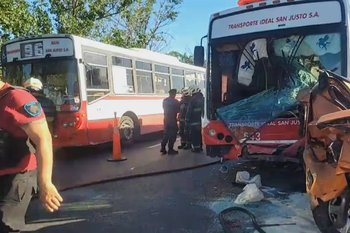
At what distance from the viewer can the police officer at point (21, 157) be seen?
2.63 meters

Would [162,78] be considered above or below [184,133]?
above

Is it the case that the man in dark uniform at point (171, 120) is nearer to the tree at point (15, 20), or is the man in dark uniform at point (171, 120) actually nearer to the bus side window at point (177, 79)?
the bus side window at point (177, 79)

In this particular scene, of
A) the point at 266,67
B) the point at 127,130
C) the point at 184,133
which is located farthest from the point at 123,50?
the point at 266,67

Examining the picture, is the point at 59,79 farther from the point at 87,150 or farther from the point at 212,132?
the point at 212,132

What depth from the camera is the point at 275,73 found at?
6.57 meters

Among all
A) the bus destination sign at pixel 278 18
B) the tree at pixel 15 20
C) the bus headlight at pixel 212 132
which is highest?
A: the tree at pixel 15 20

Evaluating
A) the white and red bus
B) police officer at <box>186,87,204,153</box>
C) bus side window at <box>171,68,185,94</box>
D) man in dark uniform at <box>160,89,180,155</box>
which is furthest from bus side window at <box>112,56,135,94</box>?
bus side window at <box>171,68,185,94</box>

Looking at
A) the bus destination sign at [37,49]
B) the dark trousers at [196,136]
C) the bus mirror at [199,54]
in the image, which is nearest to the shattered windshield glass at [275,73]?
the bus mirror at [199,54]

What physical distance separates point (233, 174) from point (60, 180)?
3281mm

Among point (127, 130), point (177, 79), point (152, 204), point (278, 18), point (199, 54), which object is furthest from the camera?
point (177, 79)

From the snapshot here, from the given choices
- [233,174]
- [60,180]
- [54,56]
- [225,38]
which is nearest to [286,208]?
[233,174]

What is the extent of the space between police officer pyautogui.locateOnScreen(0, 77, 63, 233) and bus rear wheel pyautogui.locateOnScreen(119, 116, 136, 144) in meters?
8.60

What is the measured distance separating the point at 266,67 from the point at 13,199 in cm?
492

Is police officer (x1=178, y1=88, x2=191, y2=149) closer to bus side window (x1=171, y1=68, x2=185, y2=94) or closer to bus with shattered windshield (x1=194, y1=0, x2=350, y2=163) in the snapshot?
bus side window (x1=171, y1=68, x2=185, y2=94)
